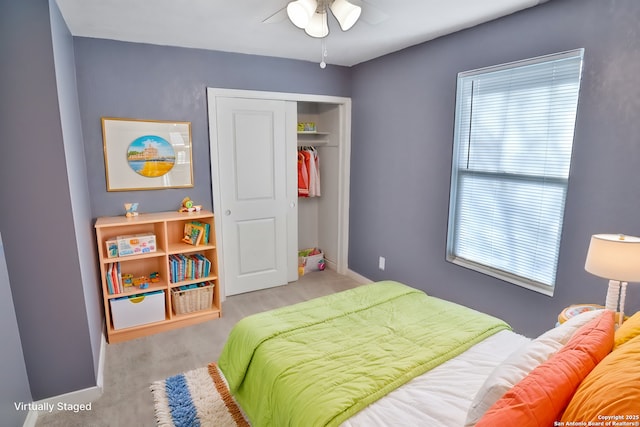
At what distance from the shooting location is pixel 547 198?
7.63 ft

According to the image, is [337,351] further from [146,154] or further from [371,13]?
[146,154]

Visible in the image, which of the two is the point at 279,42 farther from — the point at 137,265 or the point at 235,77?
the point at 137,265

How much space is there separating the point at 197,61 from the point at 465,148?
2469 mm

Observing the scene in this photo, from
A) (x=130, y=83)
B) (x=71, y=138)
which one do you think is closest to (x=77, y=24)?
(x=130, y=83)

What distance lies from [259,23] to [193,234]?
1826mm

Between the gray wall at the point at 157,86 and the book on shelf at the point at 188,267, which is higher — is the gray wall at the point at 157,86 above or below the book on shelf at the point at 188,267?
above

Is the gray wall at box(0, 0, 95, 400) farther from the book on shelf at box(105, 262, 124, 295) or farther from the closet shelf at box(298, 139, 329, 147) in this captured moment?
the closet shelf at box(298, 139, 329, 147)

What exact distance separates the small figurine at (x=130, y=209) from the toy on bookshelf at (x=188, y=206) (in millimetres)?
368

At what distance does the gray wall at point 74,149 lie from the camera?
79.0 inches

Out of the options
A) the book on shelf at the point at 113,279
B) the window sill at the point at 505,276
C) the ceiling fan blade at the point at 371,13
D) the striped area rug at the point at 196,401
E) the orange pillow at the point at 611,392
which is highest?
the ceiling fan blade at the point at 371,13

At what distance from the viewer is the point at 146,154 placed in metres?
3.12

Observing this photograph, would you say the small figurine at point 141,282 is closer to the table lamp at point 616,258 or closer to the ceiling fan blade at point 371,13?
the ceiling fan blade at point 371,13

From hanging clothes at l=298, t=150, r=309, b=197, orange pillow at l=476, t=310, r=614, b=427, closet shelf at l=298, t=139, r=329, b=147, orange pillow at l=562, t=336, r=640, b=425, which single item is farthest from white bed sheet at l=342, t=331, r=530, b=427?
closet shelf at l=298, t=139, r=329, b=147

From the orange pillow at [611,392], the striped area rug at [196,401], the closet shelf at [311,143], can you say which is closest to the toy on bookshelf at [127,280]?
the striped area rug at [196,401]
